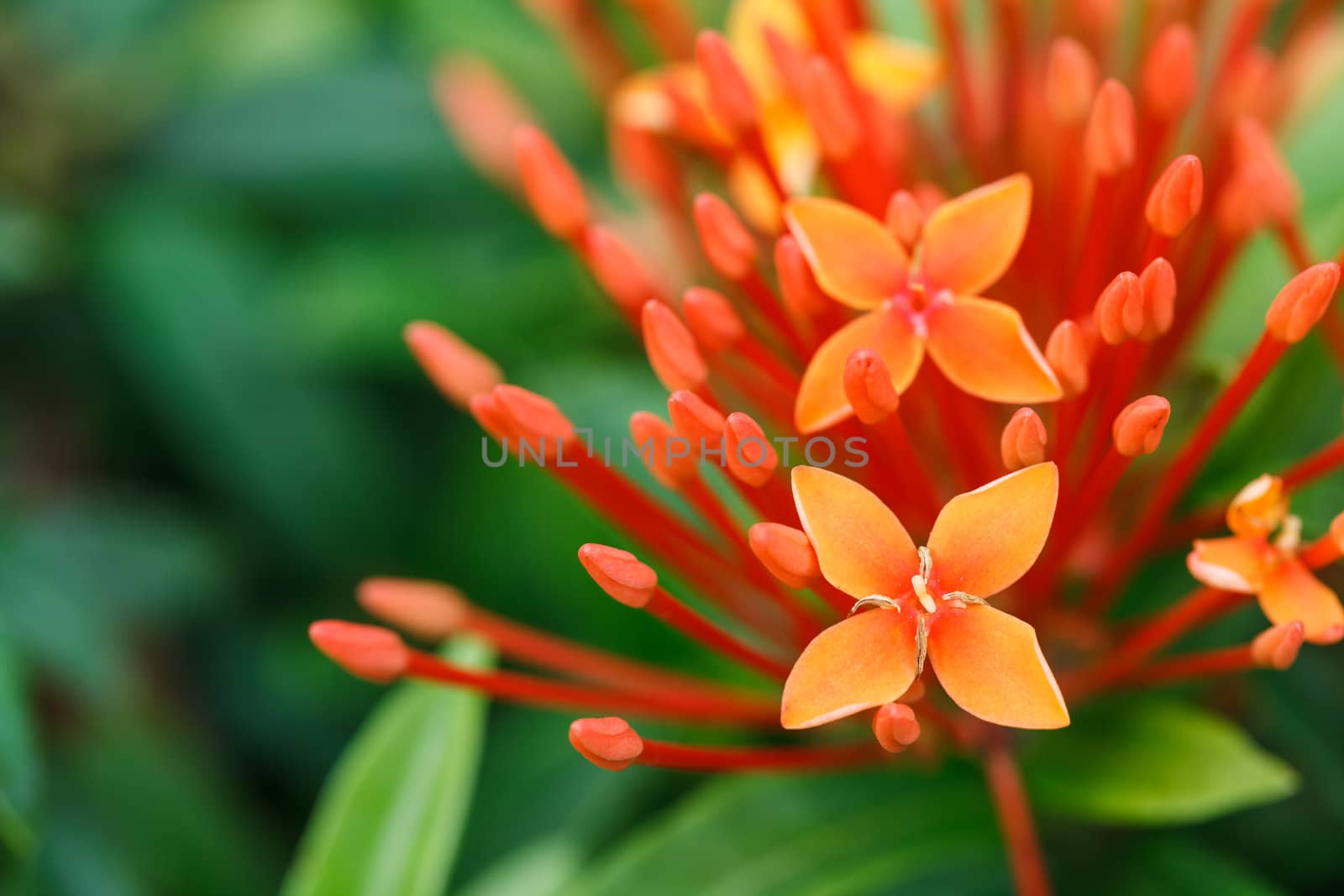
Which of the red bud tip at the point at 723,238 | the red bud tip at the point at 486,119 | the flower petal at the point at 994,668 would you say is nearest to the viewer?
the flower petal at the point at 994,668

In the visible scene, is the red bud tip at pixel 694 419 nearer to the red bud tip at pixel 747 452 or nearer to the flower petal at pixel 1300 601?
the red bud tip at pixel 747 452

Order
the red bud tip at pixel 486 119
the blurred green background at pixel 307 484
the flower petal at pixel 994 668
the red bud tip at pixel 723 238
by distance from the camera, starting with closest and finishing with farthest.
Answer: the flower petal at pixel 994 668
the red bud tip at pixel 723 238
the blurred green background at pixel 307 484
the red bud tip at pixel 486 119

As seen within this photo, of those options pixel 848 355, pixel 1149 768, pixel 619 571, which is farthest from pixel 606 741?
pixel 1149 768

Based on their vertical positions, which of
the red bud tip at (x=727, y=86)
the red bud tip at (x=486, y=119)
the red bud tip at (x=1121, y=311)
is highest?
the red bud tip at (x=486, y=119)

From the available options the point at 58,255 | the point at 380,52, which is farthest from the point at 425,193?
the point at 58,255

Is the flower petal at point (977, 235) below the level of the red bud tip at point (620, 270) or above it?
below

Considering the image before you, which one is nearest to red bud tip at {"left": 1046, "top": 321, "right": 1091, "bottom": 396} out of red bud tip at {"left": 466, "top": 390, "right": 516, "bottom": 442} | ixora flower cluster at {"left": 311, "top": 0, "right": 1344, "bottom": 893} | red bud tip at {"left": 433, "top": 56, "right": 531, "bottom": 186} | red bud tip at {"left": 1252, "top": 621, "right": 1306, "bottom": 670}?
ixora flower cluster at {"left": 311, "top": 0, "right": 1344, "bottom": 893}

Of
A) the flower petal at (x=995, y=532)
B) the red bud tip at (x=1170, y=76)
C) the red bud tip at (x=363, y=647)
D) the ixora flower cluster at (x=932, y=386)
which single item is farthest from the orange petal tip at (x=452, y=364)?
the red bud tip at (x=1170, y=76)
